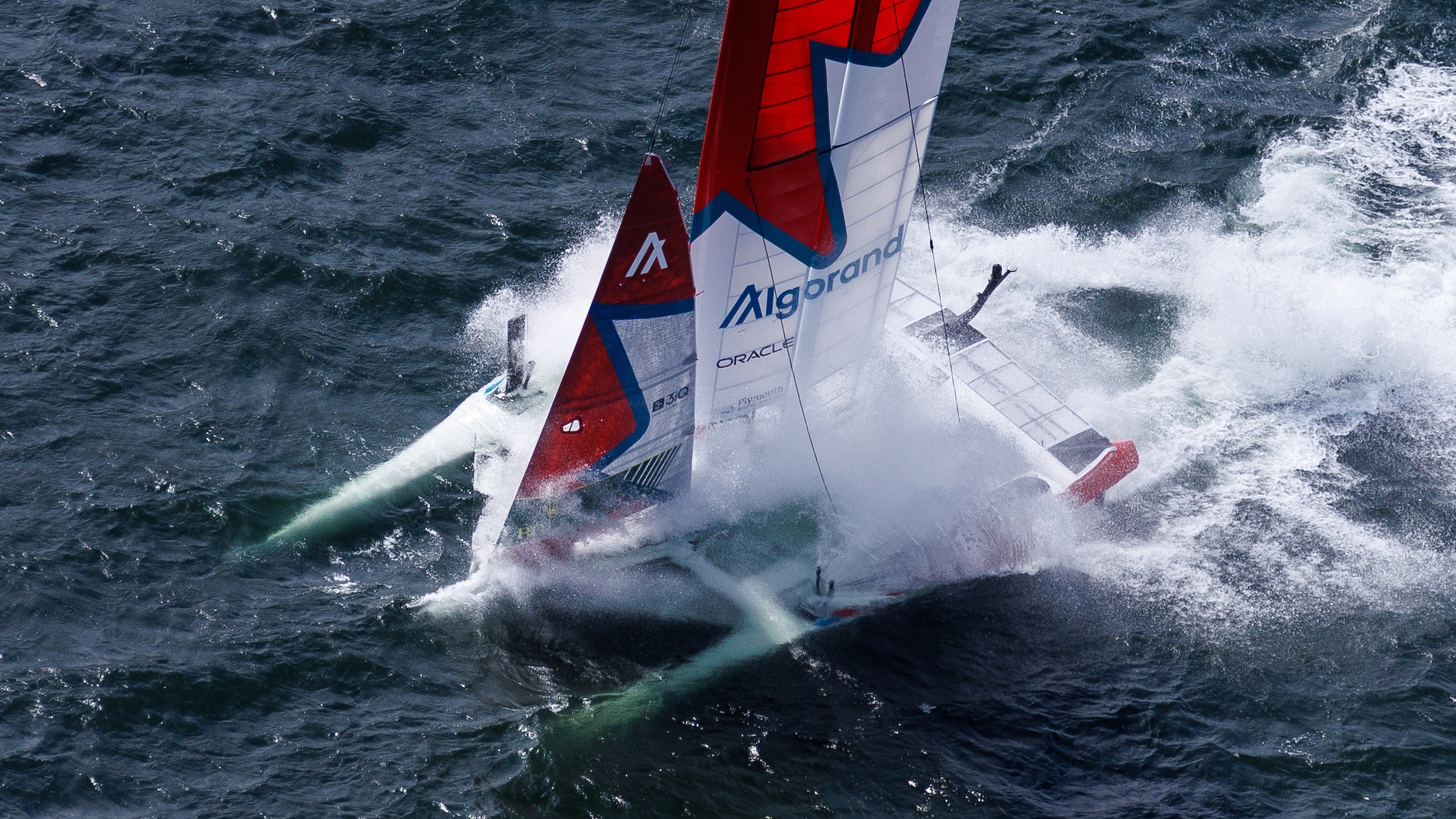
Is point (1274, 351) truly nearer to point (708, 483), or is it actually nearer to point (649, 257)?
point (708, 483)

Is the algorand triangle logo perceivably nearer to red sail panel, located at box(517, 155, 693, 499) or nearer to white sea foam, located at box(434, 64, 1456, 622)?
red sail panel, located at box(517, 155, 693, 499)

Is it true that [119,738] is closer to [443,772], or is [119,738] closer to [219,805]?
[219,805]

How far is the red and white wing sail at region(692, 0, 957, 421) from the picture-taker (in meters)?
16.5

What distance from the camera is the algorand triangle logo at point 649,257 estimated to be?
17.0m

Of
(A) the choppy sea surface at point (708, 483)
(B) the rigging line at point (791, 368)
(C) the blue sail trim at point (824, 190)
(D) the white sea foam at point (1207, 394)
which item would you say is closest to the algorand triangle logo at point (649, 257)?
(C) the blue sail trim at point (824, 190)

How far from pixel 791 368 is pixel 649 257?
381cm

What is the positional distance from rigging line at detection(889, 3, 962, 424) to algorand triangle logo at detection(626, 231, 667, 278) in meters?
4.12

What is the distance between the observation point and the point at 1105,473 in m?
21.0

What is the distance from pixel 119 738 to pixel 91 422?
677 centimetres

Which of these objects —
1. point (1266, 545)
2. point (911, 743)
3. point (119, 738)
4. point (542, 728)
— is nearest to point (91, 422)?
point (119, 738)

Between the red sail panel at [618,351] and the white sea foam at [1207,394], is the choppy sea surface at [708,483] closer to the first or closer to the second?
the white sea foam at [1207,394]

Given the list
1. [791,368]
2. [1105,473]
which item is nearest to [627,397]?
[791,368]

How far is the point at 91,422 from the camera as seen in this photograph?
21359 millimetres

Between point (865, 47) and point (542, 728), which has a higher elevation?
point (865, 47)
